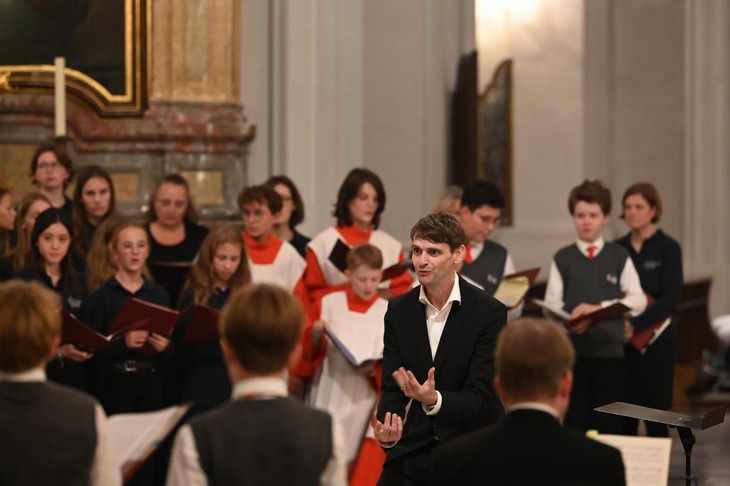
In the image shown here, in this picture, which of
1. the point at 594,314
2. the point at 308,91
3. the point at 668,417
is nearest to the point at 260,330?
the point at 668,417

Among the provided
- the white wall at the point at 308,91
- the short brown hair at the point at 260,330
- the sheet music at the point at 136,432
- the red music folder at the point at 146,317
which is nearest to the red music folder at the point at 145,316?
the red music folder at the point at 146,317

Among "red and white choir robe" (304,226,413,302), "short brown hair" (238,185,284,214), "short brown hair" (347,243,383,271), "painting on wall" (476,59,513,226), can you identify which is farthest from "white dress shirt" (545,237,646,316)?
"painting on wall" (476,59,513,226)

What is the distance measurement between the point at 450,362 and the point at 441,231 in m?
0.47

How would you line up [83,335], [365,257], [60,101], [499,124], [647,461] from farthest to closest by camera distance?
1. [499,124]
2. [60,101]
3. [365,257]
4. [83,335]
5. [647,461]

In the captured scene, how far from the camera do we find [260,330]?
353 centimetres

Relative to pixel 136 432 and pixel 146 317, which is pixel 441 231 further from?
pixel 146 317

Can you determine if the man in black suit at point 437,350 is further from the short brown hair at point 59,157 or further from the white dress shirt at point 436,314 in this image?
the short brown hair at point 59,157

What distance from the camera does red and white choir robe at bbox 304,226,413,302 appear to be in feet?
25.9

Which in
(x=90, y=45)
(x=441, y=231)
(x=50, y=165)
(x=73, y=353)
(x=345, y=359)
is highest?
(x=90, y=45)

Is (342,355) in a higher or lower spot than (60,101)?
lower

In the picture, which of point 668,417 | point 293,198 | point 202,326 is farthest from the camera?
point 293,198

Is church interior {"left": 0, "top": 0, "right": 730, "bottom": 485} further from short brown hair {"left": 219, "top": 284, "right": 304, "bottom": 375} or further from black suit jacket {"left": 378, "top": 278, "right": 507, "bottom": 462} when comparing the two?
short brown hair {"left": 219, "top": 284, "right": 304, "bottom": 375}

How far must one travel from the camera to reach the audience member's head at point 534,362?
3514mm

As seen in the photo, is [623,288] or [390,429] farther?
[623,288]
